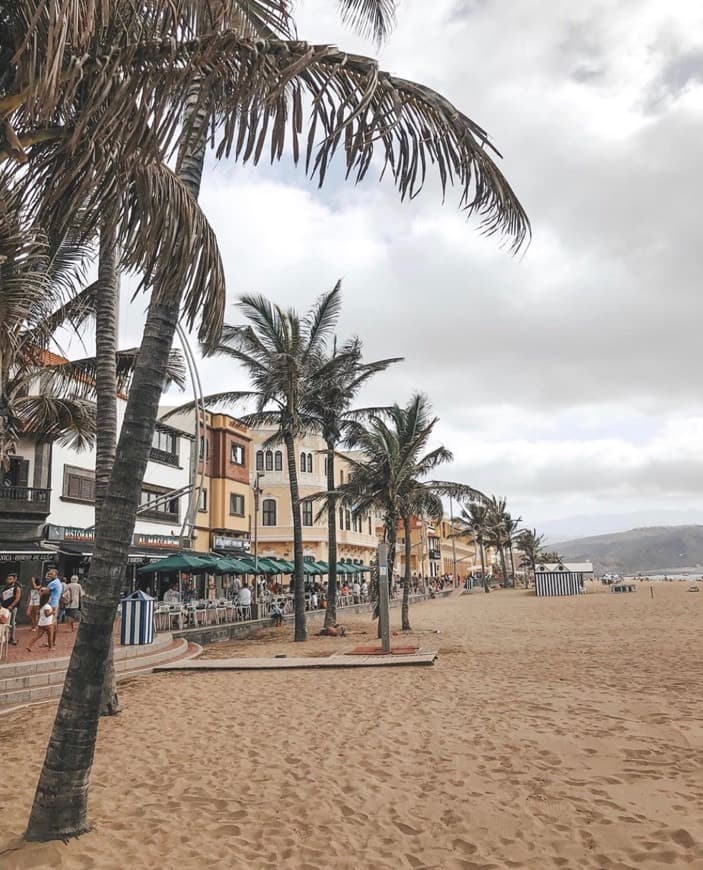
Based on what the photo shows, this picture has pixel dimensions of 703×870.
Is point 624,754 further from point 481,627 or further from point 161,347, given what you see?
point 481,627

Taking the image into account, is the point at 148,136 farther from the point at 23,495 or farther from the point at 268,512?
the point at 268,512

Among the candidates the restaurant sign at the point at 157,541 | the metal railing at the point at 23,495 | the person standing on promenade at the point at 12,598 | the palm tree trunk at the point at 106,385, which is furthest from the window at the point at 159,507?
the palm tree trunk at the point at 106,385

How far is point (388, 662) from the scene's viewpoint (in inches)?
493

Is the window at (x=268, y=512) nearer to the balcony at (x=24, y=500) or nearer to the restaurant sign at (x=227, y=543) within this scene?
the restaurant sign at (x=227, y=543)

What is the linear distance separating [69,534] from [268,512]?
20805 mm

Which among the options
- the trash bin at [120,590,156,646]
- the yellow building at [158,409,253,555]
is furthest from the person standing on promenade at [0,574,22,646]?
the yellow building at [158,409,253,555]

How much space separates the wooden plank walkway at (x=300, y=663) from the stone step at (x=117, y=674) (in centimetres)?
41

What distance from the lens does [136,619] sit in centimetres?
1435

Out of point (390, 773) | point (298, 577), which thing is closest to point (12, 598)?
point (298, 577)

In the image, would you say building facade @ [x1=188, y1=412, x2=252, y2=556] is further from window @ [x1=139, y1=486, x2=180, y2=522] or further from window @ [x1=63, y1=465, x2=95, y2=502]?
window @ [x1=63, y1=465, x2=95, y2=502]

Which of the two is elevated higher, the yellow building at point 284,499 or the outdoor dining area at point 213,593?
the yellow building at point 284,499

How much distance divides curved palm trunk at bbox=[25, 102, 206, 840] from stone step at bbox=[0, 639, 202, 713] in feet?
18.5

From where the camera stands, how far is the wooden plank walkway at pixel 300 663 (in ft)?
41.3

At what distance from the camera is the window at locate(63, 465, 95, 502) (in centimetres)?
2206
